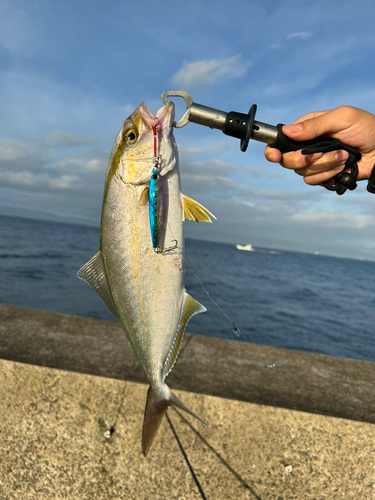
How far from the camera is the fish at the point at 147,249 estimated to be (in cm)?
149

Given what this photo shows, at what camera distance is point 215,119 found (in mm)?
1672

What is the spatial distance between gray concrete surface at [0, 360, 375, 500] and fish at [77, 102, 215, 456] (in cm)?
127

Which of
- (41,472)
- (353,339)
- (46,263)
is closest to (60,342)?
(41,472)

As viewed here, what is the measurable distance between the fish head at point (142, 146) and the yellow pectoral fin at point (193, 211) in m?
0.19

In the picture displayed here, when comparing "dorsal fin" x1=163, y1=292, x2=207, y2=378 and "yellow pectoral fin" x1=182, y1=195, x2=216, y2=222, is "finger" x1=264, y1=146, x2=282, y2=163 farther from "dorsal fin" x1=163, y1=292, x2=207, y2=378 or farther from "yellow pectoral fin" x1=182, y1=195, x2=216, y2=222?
"dorsal fin" x1=163, y1=292, x2=207, y2=378

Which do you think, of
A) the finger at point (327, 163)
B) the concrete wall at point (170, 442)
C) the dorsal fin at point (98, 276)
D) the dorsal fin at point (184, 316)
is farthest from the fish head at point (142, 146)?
the concrete wall at point (170, 442)

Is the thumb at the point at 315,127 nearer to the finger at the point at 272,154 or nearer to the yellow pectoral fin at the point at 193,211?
the finger at the point at 272,154

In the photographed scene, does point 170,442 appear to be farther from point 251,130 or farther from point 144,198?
point 251,130

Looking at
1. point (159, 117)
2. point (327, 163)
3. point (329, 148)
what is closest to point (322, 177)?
point (327, 163)

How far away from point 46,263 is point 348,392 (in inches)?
1057

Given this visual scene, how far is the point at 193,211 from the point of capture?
164 centimetres

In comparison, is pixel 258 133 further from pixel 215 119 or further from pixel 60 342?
pixel 60 342

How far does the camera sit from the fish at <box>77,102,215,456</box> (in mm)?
1488

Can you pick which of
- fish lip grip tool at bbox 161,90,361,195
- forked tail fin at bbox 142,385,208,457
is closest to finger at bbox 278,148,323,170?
fish lip grip tool at bbox 161,90,361,195
